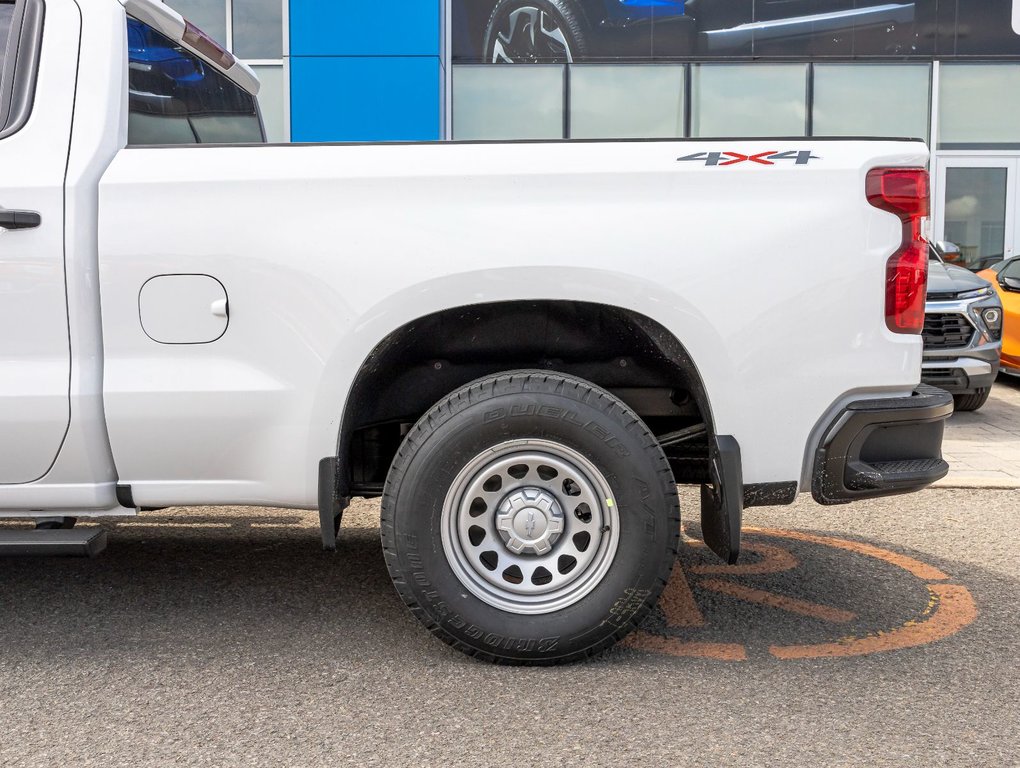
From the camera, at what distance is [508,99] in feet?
48.9

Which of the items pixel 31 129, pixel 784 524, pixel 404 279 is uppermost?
pixel 31 129

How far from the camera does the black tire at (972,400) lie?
8393 mm

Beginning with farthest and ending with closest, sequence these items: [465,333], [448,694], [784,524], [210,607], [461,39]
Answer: [461,39]
[784,524]
[210,607]
[465,333]
[448,694]

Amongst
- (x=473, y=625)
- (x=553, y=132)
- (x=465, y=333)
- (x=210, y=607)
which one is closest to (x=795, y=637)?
(x=473, y=625)

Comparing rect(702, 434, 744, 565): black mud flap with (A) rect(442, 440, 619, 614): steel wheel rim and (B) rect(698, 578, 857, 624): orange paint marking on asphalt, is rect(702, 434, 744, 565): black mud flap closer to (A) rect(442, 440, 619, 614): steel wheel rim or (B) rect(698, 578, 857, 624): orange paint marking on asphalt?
(A) rect(442, 440, 619, 614): steel wheel rim

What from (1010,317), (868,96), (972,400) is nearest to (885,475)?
(972,400)

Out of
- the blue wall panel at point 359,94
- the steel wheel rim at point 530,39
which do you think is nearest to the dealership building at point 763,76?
the steel wheel rim at point 530,39

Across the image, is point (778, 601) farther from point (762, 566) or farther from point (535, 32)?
point (535, 32)

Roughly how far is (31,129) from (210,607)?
1.69m

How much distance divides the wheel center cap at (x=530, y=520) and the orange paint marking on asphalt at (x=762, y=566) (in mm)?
1260

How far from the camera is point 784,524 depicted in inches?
197

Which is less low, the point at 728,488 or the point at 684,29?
the point at 684,29

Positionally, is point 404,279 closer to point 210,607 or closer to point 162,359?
point 162,359

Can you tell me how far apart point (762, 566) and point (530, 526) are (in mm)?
1519
